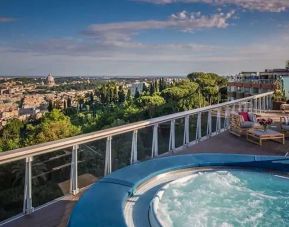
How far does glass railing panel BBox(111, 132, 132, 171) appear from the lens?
18.4 ft

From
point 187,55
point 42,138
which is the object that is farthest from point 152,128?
point 187,55

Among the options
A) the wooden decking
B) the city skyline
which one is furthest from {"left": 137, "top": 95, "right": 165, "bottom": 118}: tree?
the wooden decking

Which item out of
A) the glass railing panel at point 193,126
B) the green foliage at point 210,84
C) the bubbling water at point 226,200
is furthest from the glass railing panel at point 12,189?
the green foliage at point 210,84

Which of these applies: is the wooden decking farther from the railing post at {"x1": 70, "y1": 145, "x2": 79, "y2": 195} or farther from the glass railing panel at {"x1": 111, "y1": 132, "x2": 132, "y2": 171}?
the glass railing panel at {"x1": 111, "y1": 132, "x2": 132, "y2": 171}

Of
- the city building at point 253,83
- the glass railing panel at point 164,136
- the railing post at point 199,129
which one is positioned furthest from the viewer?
the city building at point 253,83

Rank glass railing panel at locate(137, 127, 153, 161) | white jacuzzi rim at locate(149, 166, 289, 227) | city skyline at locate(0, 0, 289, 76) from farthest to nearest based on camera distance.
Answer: city skyline at locate(0, 0, 289, 76), glass railing panel at locate(137, 127, 153, 161), white jacuzzi rim at locate(149, 166, 289, 227)

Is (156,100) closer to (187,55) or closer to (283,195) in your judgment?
A: (187,55)

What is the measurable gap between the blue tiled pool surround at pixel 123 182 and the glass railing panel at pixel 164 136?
4.86 feet

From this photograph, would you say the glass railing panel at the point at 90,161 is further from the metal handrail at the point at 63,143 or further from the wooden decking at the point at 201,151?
the wooden decking at the point at 201,151

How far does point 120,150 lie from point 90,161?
0.88 metres

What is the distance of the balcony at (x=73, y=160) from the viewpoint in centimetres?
409

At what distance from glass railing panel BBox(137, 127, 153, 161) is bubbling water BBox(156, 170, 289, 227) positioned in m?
1.57

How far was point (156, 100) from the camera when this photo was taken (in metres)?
51.6

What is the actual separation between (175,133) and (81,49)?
112953 millimetres
